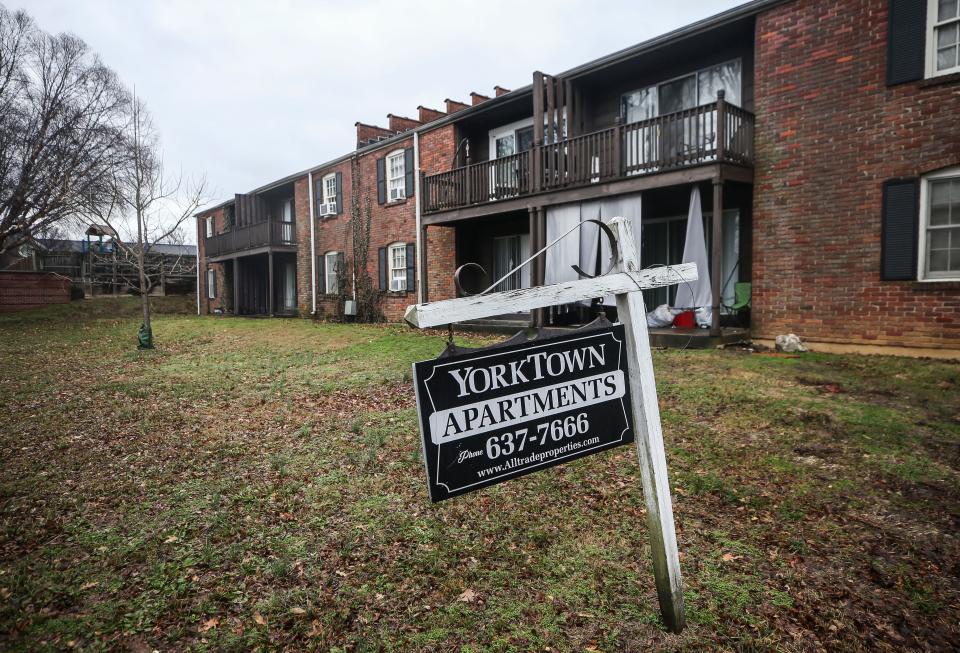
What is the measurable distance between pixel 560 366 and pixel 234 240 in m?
27.3

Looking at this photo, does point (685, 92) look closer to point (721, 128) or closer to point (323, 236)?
point (721, 128)

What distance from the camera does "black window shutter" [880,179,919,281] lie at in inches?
332

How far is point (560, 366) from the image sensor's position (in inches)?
90.0

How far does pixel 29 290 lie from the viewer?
86.4 feet

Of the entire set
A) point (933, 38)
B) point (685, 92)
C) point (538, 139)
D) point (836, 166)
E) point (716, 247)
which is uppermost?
point (685, 92)

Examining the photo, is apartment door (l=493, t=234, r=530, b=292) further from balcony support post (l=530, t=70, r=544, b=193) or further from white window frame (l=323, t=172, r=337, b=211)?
white window frame (l=323, t=172, r=337, b=211)

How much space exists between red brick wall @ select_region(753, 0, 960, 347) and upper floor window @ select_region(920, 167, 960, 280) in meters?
0.24

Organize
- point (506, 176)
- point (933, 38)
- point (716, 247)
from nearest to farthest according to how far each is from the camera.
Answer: point (933, 38) < point (716, 247) < point (506, 176)

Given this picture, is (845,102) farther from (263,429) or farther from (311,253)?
(311,253)

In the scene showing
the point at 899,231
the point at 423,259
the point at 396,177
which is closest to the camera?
the point at 899,231

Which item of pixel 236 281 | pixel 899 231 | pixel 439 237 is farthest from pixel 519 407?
pixel 236 281

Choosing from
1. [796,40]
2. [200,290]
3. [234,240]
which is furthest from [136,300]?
[796,40]

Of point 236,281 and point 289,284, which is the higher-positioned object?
point 236,281

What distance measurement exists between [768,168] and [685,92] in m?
3.01
